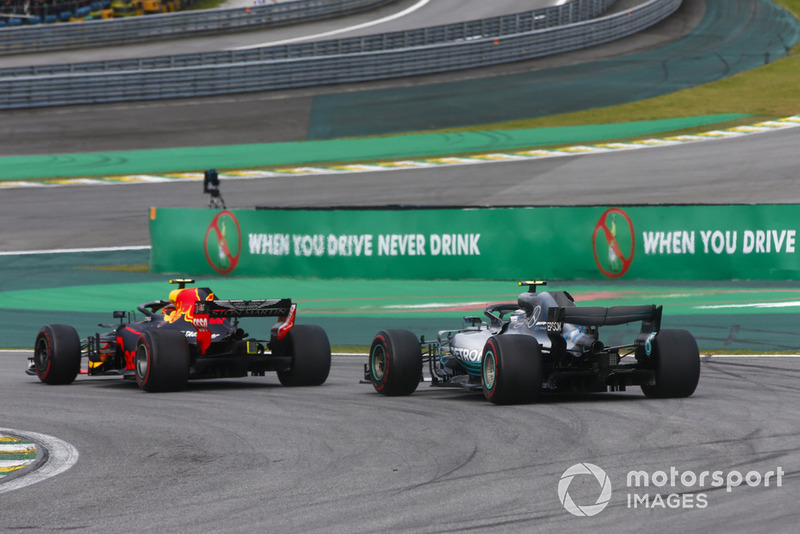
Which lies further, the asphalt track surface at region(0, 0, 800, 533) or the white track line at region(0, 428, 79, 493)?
the white track line at region(0, 428, 79, 493)

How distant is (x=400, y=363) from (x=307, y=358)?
1.63 meters

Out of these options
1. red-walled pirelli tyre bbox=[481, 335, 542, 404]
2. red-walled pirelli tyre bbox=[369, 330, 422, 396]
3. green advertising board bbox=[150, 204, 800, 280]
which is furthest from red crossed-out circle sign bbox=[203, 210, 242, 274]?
red-walled pirelli tyre bbox=[481, 335, 542, 404]

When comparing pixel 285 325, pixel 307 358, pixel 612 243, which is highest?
pixel 612 243

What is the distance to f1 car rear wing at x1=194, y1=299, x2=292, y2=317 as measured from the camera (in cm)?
1373

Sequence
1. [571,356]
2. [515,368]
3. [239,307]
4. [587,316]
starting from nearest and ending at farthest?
[515,368]
[587,316]
[571,356]
[239,307]

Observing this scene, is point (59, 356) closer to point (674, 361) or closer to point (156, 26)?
point (674, 361)

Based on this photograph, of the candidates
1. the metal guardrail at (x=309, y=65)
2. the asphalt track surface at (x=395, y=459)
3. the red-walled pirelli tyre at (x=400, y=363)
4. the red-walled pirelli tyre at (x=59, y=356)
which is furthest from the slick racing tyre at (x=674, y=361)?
the metal guardrail at (x=309, y=65)

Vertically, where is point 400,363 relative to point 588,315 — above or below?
below

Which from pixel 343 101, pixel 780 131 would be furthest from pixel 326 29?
pixel 780 131

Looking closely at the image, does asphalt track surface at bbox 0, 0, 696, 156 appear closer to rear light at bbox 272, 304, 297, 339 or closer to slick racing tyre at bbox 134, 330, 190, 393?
rear light at bbox 272, 304, 297, 339

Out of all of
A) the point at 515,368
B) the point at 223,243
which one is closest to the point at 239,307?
the point at 515,368

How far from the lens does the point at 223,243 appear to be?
24.1 metres

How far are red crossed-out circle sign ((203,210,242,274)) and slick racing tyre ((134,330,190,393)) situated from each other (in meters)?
10.6

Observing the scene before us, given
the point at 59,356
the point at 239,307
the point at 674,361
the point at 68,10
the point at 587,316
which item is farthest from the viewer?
the point at 68,10
